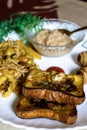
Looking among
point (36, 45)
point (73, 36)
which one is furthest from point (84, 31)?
point (36, 45)

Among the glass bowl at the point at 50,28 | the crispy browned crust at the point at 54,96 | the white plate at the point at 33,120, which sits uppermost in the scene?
the glass bowl at the point at 50,28

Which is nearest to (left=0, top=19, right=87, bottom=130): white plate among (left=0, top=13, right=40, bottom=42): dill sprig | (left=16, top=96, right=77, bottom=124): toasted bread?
(left=16, top=96, right=77, bottom=124): toasted bread

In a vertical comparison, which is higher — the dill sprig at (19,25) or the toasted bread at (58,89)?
the dill sprig at (19,25)

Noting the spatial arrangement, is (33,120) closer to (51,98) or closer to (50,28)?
(51,98)

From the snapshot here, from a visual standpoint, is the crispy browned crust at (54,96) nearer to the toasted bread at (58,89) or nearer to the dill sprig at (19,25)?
the toasted bread at (58,89)

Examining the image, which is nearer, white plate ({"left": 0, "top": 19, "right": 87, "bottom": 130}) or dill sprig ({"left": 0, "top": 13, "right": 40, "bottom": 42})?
white plate ({"left": 0, "top": 19, "right": 87, "bottom": 130})

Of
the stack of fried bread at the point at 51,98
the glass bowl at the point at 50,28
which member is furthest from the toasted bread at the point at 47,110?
the glass bowl at the point at 50,28

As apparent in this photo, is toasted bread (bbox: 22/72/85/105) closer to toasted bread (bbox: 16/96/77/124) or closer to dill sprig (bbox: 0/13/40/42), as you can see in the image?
toasted bread (bbox: 16/96/77/124)
